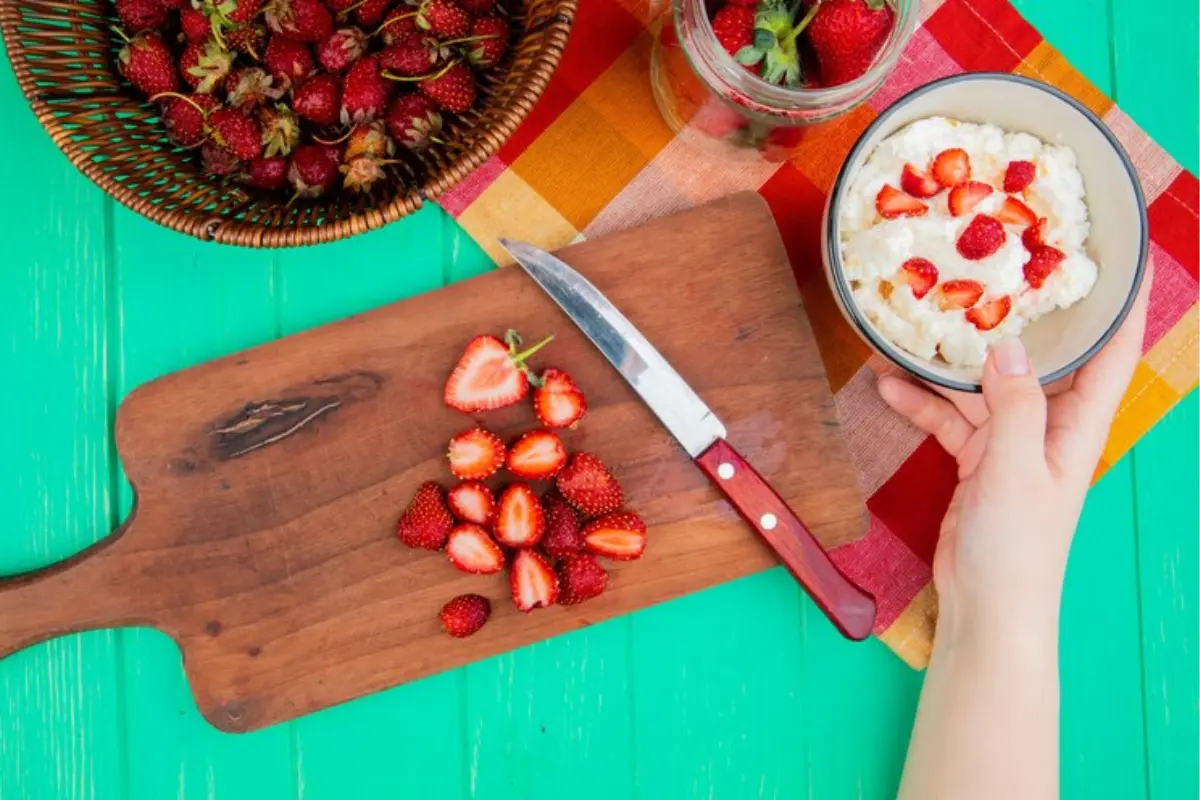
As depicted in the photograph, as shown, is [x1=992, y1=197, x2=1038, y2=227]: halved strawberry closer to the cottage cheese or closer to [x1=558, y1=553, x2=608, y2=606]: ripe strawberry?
the cottage cheese

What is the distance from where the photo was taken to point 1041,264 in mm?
936

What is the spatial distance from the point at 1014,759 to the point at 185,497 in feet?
3.04

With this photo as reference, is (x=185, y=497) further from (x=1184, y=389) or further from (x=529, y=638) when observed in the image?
(x=1184, y=389)

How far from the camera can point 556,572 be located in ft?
3.39

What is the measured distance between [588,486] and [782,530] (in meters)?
0.21

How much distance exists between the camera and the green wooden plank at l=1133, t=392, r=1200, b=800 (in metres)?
1.14

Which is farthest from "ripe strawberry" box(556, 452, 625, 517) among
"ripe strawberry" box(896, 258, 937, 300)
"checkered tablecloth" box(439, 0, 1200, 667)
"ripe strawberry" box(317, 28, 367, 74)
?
"ripe strawberry" box(317, 28, 367, 74)

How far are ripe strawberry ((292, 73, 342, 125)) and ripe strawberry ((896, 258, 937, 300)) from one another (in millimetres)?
581

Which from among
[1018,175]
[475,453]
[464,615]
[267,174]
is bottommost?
[464,615]

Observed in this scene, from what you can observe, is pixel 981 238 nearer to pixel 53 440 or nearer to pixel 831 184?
pixel 831 184

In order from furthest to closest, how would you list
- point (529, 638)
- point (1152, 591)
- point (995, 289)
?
point (1152, 591) < point (529, 638) < point (995, 289)

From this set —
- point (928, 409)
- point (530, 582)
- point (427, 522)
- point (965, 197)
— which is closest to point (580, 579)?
point (530, 582)

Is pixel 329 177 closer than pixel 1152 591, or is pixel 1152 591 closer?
pixel 329 177

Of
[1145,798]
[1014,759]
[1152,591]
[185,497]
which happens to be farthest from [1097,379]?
[185,497]
